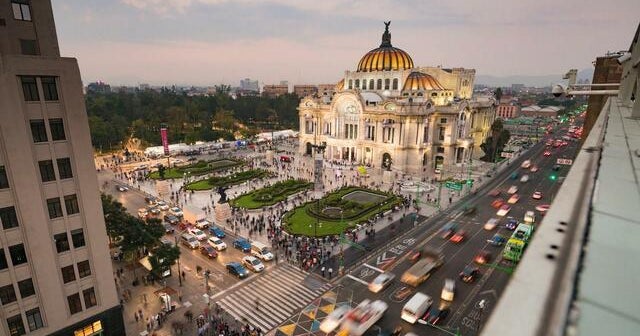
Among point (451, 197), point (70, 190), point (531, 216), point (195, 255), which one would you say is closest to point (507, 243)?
point (531, 216)

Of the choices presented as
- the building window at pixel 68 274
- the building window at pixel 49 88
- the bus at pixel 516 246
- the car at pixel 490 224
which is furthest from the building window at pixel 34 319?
the car at pixel 490 224

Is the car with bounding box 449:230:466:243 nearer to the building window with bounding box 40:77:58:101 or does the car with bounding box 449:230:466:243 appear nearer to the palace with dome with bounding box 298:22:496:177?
the palace with dome with bounding box 298:22:496:177

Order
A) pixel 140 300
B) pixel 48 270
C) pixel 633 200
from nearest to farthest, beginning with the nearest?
pixel 633 200 → pixel 48 270 → pixel 140 300

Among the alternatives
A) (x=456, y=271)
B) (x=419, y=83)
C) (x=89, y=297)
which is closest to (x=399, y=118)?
(x=419, y=83)

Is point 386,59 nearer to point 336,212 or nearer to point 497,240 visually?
point 336,212

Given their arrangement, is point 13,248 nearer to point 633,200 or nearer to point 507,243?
point 633,200
